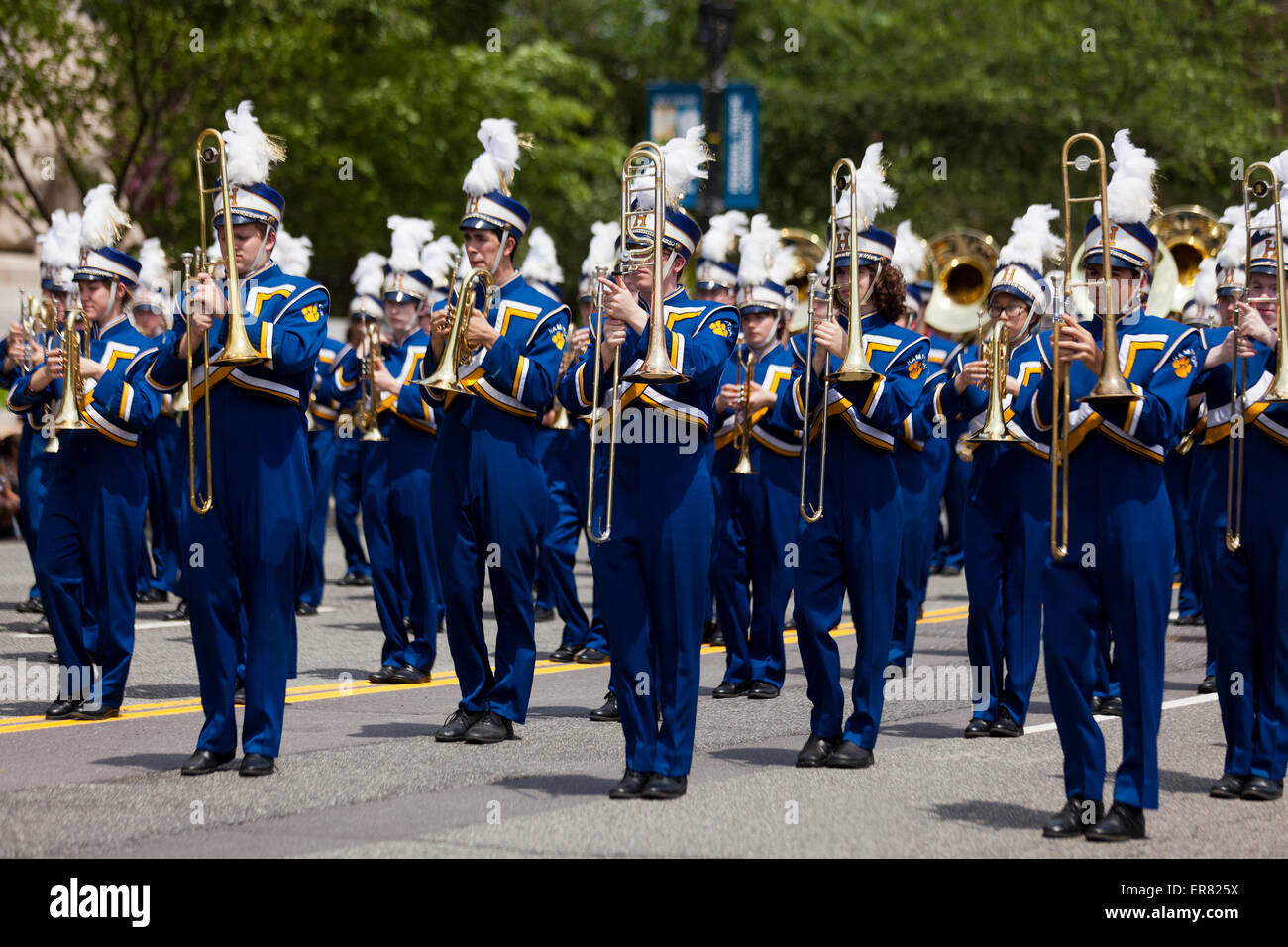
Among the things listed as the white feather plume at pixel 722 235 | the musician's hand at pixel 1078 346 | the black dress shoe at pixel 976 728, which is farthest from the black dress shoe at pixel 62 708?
the musician's hand at pixel 1078 346

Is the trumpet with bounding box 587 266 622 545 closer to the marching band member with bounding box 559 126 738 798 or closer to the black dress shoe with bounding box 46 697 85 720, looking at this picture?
the marching band member with bounding box 559 126 738 798

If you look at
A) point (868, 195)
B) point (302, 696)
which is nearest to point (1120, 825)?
point (868, 195)

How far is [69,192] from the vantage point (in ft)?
85.9

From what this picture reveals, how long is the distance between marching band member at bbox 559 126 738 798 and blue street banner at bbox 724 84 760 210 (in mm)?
19046

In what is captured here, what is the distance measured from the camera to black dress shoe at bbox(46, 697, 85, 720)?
9781 millimetres

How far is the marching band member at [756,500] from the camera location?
35.7 feet

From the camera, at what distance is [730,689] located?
10.9 meters

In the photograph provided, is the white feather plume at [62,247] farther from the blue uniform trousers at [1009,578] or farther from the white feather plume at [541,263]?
the blue uniform trousers at [1009,578]

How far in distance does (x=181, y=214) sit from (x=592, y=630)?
43.5 feet

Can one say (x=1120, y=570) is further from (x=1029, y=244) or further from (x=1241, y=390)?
(x=1029, y=244)

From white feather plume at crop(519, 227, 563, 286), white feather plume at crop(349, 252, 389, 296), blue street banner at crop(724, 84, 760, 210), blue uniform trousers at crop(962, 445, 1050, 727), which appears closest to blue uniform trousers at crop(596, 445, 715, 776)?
blue uniform trousers at crop(962, 445, 1050, 727)

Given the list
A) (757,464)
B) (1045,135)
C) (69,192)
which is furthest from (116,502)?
(1045,135)

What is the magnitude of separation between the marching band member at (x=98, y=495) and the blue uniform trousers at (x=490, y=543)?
5.65 ft

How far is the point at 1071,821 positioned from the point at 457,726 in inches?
125
